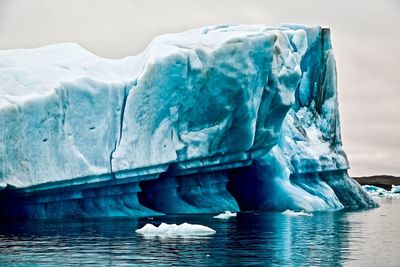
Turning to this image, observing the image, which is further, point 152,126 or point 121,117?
point 152,126

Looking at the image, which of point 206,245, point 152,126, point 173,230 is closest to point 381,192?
point 152,126

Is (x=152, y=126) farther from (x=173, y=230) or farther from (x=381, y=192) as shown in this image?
(x=381, y=192)

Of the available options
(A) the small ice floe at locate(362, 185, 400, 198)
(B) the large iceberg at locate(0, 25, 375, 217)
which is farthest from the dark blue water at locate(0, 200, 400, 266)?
(A) the small ice floe at locate(362, 185, 400, 198)

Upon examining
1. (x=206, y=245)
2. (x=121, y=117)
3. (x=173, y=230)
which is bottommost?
(x=206, y=245)

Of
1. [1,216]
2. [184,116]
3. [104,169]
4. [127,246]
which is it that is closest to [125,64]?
[184,116]

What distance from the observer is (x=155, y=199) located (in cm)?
2928

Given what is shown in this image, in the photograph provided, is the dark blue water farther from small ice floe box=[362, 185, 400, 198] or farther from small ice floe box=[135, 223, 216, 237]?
small ice floe box=[362, 185, 400, 198]

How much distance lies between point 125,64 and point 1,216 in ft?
25.8

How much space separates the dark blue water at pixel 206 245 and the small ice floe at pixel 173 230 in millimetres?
411

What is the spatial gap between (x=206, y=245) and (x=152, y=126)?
366 inches

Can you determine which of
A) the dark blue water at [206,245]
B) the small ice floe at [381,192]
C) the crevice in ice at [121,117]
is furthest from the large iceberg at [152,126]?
the small ice floe at [381,192]

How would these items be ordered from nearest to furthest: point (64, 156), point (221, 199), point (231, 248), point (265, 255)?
1. point (265, 255)
2. point (231, 248)
3. point (64, 156)
4. point (221, 199)

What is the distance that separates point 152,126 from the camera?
84.9ft

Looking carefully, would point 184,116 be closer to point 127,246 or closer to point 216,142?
point 216,142
